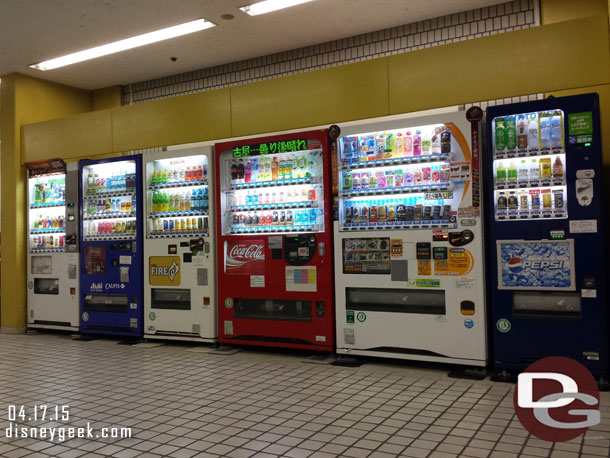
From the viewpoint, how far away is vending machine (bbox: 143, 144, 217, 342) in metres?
6.12

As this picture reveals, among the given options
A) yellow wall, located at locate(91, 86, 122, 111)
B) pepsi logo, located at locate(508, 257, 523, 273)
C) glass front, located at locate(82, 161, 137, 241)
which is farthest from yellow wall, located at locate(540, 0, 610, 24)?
yellow wall, located at locate(91, 86, 122, 111)

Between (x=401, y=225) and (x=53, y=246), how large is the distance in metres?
5.33

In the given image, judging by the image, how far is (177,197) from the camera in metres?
6.46

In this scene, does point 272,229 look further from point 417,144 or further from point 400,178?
point 417,144

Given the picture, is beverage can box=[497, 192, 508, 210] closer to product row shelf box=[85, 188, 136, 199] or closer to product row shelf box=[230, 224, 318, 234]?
product row shelf box=[230, 224, 318, 234]

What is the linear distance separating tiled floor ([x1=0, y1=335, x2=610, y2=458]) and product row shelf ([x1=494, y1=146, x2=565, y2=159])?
1.96 m

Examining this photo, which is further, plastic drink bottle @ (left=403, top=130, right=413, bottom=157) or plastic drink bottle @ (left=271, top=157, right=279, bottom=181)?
plastic drink bottle @ (left=271, top=157, right=279, bottom=181)

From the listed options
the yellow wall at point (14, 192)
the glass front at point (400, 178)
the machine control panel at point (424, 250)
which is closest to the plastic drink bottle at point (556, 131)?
the glass front at point (400, 178)

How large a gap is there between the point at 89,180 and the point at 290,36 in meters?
3.45

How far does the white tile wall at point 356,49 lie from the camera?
19.2 ft

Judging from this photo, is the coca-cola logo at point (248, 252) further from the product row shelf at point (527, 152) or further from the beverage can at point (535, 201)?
the beverage can at point (535, 201)

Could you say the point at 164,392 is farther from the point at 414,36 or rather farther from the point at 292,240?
the point at 414,36

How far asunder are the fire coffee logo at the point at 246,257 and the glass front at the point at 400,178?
3.55 feet

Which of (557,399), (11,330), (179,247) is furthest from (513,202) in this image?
(11,330)
